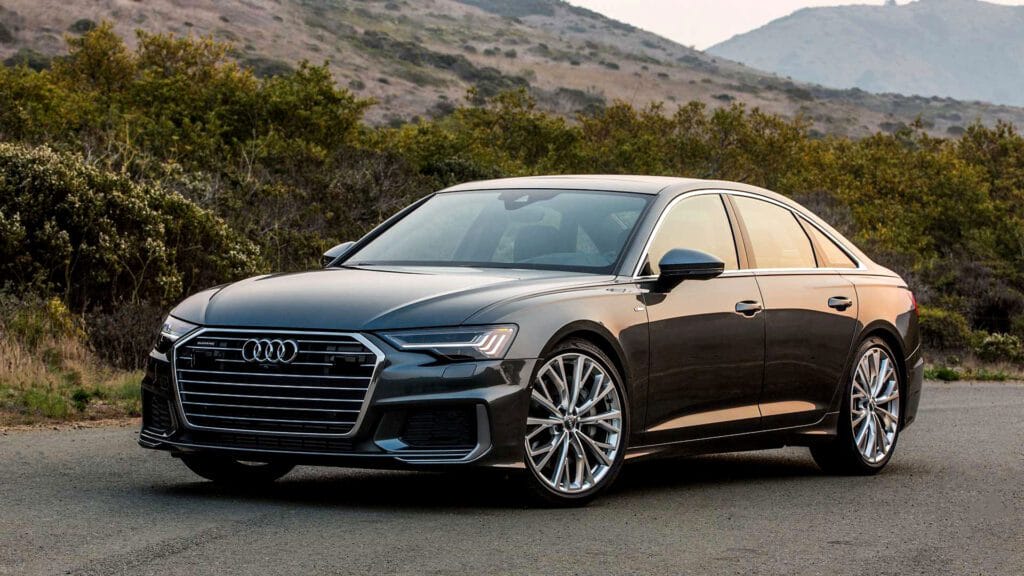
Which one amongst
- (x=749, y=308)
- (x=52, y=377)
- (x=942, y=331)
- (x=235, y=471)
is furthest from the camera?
(x=942, y=331)

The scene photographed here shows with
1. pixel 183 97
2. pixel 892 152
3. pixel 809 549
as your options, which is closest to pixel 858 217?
pixel 892 152

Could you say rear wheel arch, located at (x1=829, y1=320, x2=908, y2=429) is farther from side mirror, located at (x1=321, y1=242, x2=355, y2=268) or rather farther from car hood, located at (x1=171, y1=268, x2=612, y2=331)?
side mirror, located at (x1=321, y1=242, x2=355, y2=268)

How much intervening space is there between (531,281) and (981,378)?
665 inches

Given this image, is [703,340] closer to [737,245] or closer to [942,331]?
[737,245]

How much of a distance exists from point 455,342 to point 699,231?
7.43 feet

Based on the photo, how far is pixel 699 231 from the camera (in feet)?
29.4

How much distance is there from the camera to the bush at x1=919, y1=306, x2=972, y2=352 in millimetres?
39031

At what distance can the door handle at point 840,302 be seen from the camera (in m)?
9.62

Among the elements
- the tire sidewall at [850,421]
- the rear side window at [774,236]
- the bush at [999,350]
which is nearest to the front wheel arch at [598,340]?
the rear side window at [774,236]

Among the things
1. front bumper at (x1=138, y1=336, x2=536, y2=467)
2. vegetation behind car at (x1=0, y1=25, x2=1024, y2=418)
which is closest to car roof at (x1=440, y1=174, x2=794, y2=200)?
front bumper at (x1=138, y1=336, x2=536, y2=467)

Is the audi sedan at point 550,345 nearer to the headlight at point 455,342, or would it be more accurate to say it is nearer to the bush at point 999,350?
the headlight at point 455,342

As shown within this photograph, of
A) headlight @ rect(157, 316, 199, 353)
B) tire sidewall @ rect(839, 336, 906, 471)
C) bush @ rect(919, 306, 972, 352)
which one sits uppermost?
headlight @ rect(157, 316, 199, 353)

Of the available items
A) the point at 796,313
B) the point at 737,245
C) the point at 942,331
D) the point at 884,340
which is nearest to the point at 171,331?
the point at 737,245

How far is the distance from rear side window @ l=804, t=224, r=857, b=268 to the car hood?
2.35 metres
